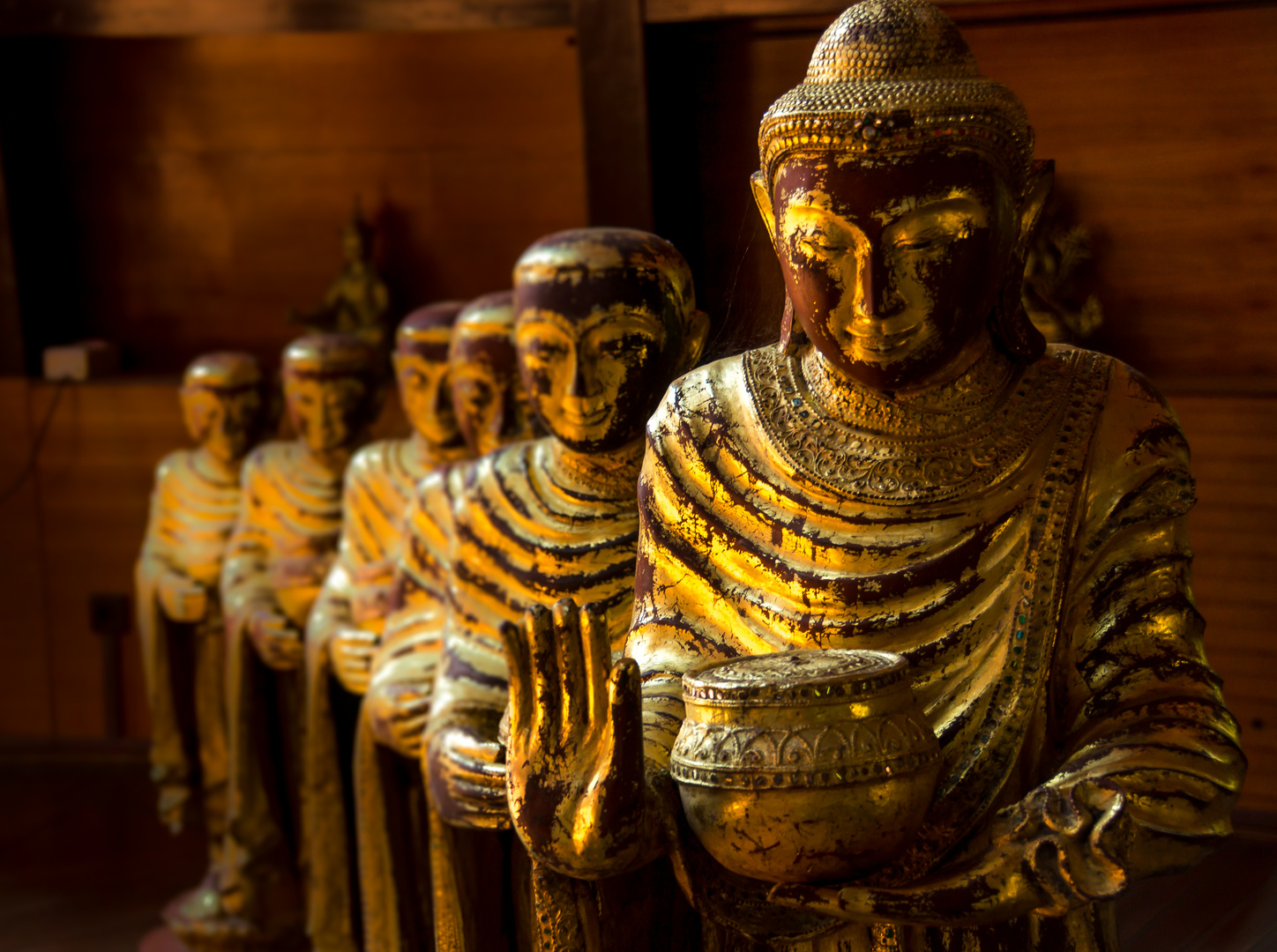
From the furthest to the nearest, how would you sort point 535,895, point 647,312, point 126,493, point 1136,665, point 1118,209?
point 126,493, point 1118,209, point 647,312, point 535,895, point 1136,665

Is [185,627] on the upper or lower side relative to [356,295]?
lower

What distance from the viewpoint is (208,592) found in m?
4.97

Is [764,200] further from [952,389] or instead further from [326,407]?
[326,407]

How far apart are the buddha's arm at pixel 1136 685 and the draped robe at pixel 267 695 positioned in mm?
2821

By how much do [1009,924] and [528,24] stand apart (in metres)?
3.03

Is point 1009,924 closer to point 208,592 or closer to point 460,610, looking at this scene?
point 460,610

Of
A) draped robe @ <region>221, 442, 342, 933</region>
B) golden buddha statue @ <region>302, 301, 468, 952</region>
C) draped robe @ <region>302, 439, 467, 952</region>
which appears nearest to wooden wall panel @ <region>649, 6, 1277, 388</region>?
golden buddha statue @ <region>302, 301, 468, 952</region>

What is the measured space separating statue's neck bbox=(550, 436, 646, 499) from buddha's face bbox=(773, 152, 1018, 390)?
2.47ft

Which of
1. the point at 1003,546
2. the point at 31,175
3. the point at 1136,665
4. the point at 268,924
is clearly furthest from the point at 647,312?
the point at 31,175

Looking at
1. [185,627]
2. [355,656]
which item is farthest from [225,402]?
[355,656]

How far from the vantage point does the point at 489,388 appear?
3.40 m

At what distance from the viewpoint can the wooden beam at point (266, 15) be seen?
4398 millimetres

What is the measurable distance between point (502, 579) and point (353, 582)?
1.26 m

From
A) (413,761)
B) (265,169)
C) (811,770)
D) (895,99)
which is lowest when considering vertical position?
(413,761)
